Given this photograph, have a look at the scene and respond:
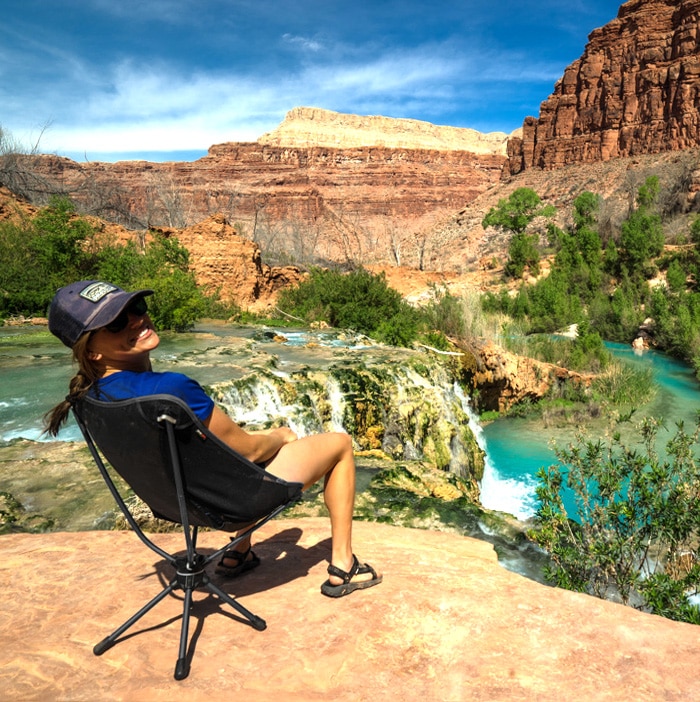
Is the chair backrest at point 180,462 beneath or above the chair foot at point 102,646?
above

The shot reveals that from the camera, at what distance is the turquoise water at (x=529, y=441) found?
28.5 ft

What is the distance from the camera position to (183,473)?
1.86m

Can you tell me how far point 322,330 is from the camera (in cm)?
1421

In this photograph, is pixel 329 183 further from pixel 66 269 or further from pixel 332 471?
pixel 332 471

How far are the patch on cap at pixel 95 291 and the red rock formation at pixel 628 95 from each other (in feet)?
199

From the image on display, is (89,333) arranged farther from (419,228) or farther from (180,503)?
(419,228)

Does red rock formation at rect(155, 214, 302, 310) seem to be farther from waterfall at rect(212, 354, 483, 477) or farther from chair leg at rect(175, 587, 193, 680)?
chair leg at rect(175, 587, 193, 680)

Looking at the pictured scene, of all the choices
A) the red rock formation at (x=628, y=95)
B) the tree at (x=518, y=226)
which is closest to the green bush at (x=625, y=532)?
the tree at (x=518, y=226)

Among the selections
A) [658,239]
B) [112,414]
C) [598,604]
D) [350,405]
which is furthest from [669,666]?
[658,239]

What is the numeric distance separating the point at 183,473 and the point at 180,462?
54mm

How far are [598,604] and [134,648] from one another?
164 cm

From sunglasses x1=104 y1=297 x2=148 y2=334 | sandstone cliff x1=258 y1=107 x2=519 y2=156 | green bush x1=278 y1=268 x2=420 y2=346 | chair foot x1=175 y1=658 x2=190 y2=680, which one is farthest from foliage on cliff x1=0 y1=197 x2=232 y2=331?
sandstone cliff x1=258 y1=107 x2=519 y2=156

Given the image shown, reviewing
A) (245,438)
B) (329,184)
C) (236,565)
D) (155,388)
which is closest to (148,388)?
(155,388)

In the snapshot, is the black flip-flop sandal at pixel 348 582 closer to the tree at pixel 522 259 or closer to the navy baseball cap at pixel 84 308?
the navy baseball cap at pixel 84 308
